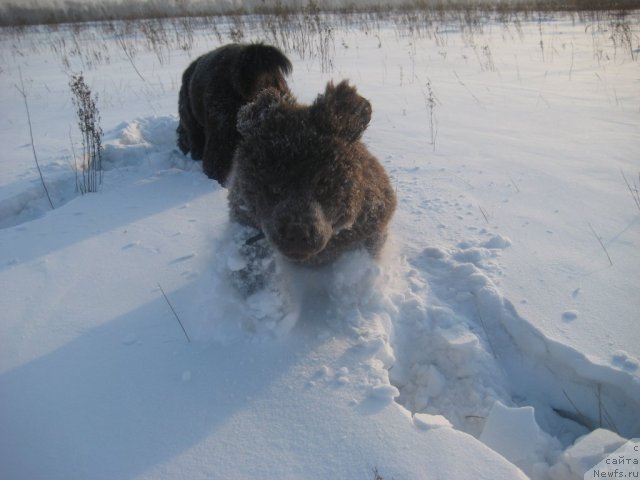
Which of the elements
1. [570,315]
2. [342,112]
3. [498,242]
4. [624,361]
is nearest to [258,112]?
[342,112]

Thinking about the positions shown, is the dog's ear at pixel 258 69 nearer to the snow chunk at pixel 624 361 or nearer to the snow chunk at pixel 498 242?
the snow chunk at pixel 498 242

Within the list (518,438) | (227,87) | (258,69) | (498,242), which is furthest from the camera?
(227,87)

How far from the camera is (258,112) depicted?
224cm

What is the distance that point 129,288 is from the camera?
8.71 ft

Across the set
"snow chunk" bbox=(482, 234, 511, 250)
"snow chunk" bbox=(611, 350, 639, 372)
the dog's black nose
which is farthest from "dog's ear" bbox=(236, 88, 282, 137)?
"snow chunk" bbox=(611, 350, 639, 372)

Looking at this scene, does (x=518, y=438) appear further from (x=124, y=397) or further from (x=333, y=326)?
(x=124, y=397)

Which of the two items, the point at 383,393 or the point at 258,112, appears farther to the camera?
the point at 258,112

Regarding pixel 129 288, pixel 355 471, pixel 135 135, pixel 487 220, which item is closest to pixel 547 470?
pixel 355 471

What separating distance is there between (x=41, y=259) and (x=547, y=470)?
11.0 ft

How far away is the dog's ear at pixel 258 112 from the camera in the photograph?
2189 millimetres

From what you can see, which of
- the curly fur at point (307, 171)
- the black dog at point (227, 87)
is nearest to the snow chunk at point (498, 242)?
the curly fur at point (307, 171)

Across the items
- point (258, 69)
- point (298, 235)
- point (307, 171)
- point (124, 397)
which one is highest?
point (258, 69)

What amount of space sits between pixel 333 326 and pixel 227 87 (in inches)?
116

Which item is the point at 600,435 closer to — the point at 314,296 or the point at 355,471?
the point at 355,471
